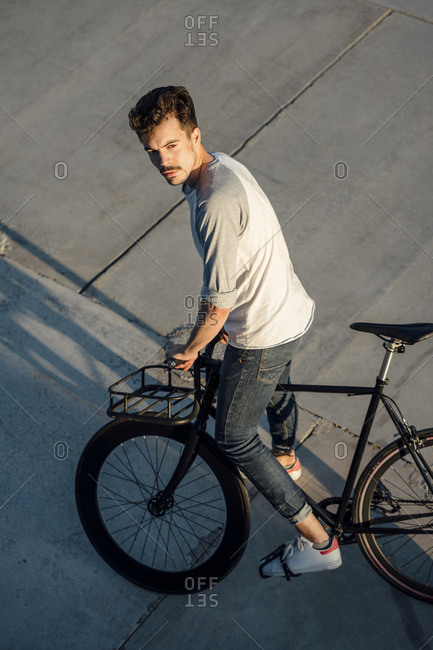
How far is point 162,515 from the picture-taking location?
118 inches

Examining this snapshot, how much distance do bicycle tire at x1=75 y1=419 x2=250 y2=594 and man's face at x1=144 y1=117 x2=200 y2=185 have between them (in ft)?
3.27

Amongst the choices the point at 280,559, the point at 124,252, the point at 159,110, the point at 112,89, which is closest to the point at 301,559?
the point at 280,559

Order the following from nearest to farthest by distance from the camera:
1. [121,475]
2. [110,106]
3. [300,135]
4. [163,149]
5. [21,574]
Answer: [163,149] → [21,574] → [121,475] → [300,135] → [110,106]

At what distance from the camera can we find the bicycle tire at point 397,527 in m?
2.66

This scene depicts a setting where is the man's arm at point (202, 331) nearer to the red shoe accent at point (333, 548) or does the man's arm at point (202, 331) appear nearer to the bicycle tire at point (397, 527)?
the bicycle tire at point (397, 527)

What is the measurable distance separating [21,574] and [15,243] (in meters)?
2.10

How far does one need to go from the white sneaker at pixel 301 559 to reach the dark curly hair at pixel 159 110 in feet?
5.36

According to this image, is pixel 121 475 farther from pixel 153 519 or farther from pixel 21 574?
pixel 21 574

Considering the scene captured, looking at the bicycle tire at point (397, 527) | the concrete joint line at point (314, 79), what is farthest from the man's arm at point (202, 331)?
the concrete joint line at point (314, 79)

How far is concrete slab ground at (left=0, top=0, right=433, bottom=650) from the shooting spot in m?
2.90

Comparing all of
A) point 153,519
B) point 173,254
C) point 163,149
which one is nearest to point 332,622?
point 153,519

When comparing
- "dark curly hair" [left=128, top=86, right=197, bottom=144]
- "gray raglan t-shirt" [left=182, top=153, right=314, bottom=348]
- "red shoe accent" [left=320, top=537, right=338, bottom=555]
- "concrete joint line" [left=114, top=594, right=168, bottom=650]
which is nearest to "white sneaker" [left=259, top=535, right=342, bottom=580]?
"red shoe accent" [left=320, top=537, right=338, bottom=555]

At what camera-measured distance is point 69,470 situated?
3379 mm

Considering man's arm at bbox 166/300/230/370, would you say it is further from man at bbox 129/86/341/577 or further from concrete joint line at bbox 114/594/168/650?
concrete joint line at bbox 114/594/168/650
